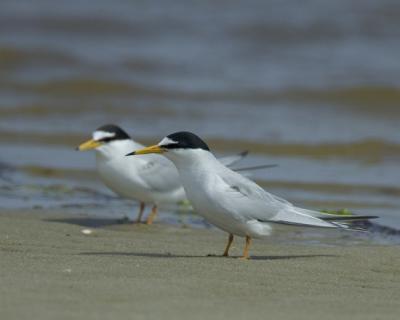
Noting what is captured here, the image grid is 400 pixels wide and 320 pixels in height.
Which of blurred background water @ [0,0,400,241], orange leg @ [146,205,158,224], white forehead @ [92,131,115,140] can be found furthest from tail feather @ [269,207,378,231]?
white forehead @ [92,131,115,140]

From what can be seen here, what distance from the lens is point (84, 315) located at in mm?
3912

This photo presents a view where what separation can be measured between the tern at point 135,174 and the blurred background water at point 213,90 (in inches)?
8.7

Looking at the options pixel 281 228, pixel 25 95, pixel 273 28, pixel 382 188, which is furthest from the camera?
pixel 273 28

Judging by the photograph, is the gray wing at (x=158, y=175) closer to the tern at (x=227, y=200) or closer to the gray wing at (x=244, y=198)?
the tern at (x=227, y=200)

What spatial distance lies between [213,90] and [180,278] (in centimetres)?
1057

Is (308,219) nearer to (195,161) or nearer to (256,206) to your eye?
(256,206)

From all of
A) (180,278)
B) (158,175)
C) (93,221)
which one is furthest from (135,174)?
(180,278)

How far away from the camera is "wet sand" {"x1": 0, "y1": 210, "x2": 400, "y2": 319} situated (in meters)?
4.10

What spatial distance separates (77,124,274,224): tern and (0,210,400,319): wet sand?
1.26m

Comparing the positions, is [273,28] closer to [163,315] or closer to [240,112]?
[240,112]

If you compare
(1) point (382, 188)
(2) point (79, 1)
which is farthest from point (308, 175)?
(2) point (79, 1)

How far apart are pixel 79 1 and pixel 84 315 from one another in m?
18.2

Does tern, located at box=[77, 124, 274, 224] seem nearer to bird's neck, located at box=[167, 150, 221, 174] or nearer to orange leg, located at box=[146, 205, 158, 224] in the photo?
orange leg, located at box=[146, 205, 158, 224]

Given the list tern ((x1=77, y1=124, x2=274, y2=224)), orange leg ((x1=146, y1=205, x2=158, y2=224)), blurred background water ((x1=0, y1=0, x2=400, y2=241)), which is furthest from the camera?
blurred background water ((x1=0, y1=0, x2=400, y2=241))
